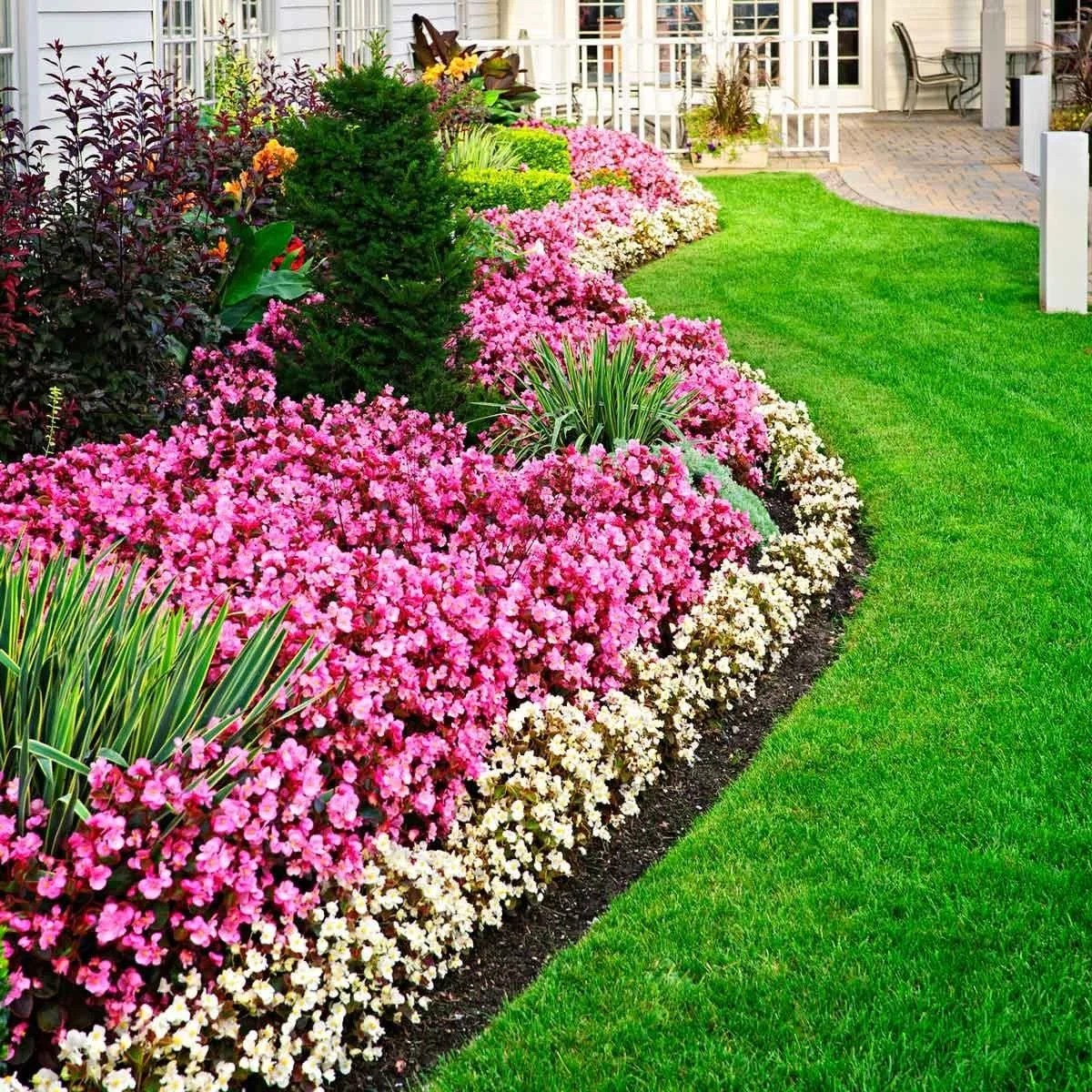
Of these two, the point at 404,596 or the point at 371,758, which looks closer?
the point at 371,758


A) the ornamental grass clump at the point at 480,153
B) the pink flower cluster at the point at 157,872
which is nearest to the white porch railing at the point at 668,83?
the ornamental grass clump at the point at 480,153

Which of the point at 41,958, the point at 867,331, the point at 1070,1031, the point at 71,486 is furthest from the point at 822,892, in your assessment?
the point at 867,331

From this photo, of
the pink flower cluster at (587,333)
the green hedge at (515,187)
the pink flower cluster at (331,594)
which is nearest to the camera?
the pink flower cluster at (331,594)

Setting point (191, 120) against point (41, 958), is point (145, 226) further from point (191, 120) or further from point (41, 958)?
point (41, 958)

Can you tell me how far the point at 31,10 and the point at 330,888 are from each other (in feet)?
16.6

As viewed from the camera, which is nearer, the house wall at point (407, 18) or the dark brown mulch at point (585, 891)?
the dark brown mulch at point (585, 891)

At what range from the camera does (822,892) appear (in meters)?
3.55

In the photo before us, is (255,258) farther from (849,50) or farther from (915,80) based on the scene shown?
(849,50)

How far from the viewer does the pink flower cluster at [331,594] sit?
115 inches

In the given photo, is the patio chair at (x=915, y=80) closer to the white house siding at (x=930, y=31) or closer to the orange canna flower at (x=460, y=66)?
the white house siding at (x=930, y=31)

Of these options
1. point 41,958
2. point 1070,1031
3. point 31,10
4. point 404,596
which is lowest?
point 1070,1031

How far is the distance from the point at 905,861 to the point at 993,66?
1764 cm

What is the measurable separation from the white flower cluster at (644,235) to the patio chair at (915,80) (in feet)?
32.4

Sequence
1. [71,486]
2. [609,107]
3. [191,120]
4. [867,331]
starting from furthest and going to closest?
[609,107]
[867,331]
[191,120]
[71,486]
